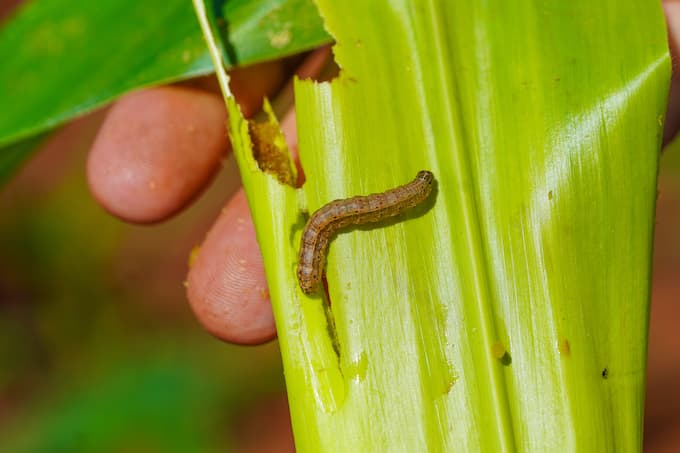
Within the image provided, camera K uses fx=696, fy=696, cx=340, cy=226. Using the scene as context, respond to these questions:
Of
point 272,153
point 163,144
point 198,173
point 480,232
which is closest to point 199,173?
point 198,173

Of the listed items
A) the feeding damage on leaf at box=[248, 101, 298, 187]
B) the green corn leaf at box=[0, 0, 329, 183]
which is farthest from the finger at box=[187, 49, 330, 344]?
the feeding damage on leaf at box=[248, 101, 298, 187]

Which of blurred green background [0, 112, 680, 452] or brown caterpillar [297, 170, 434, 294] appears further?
blurred green background [0, 112, 680, 452]

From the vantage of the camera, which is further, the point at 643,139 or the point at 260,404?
the point at 260,404

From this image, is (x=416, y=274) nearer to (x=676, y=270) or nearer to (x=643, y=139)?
(x=643, y=139)

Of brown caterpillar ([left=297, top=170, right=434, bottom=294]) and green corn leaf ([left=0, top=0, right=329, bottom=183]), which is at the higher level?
green corn leaf ([left=0, top=0, right=329, bottom=183])

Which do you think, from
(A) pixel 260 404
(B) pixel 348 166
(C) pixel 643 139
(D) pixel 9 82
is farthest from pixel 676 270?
(D) pixel 9 82

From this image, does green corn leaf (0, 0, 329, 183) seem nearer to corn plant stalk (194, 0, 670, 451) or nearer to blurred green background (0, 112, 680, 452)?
corn plant stalk (194, 0, 670, 451)

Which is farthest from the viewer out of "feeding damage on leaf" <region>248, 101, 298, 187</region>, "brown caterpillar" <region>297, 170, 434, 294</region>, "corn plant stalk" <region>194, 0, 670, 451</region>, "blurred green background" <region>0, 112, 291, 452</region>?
"blurred green background" <region>0, 112, 291, 452</region>
